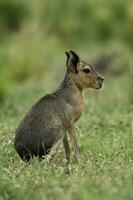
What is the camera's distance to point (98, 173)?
7.95 meters

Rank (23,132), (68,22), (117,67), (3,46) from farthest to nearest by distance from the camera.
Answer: (68,22) < (3,46) < (117,67) < (23,132)

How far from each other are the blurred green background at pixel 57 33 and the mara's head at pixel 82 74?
9.36m

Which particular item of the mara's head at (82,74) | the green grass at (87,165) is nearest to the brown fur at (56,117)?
the mara's head at (82,74)

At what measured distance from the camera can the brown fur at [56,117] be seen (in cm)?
865

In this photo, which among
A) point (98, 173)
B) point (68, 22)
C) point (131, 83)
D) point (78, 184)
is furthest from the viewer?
point (68, 22)

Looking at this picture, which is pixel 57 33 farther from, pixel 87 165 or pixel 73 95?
pixel 87 165

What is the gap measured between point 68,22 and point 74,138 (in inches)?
709

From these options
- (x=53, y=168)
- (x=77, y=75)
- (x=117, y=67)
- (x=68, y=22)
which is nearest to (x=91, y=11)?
(x=68, y=22)

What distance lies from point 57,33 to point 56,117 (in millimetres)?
17414

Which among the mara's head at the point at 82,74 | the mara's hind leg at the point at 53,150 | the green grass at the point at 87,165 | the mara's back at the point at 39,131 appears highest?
the mara's head at the point at 82,74

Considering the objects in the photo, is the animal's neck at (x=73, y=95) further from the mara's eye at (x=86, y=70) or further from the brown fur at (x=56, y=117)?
the mara's eye at (x=86, y=70)

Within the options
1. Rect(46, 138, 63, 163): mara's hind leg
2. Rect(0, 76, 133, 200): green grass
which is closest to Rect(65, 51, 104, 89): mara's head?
Rect(0, 76, 133, 200): green grass

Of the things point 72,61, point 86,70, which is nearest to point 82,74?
point 86,70

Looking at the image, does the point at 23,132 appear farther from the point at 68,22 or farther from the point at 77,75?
the point at 68,22
